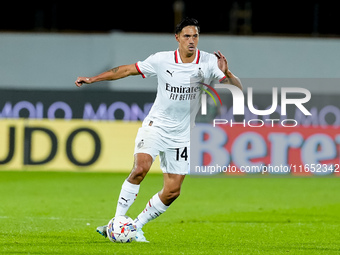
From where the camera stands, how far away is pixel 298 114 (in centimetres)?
1694

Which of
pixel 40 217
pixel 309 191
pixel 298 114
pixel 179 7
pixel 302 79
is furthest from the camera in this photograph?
pixel 179 7

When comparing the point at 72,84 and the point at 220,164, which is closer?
the point at 220,164

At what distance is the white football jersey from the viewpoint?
7176mm

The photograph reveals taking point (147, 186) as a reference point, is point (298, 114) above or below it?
above

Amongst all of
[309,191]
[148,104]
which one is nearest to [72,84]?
[148,104]

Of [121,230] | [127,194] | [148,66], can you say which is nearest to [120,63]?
[148,66]

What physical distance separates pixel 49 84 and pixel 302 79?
6197 mm

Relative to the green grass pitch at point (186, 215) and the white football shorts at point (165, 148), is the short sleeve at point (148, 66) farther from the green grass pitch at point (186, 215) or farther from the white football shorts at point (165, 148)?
the green grass pitch at point (186, 215)

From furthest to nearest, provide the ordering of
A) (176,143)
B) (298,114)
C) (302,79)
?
(302,79) → (298,114) → (176,143)

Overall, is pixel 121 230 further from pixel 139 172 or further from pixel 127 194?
pixel 139 172

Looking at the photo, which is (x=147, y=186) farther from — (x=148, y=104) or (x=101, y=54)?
(x=101, y=54)

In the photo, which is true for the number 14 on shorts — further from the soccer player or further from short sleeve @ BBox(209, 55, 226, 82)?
short sleeve @ BBox(209, 55, 226, 82)

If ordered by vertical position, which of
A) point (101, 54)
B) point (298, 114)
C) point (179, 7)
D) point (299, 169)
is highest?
point (179, 7)

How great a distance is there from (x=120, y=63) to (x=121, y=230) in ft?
39.4
